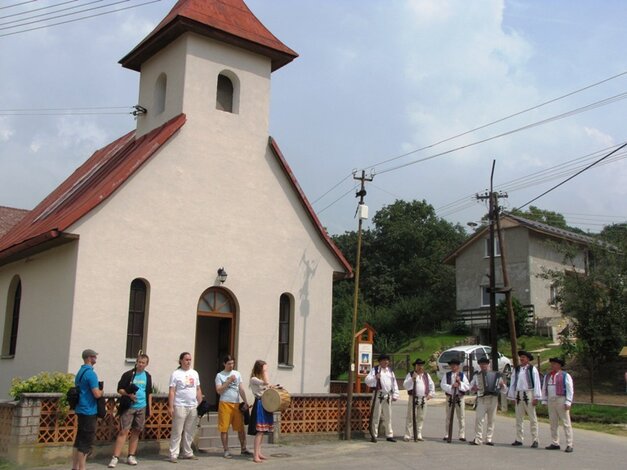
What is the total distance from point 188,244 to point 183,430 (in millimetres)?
4515

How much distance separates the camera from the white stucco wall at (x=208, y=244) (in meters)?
13.6

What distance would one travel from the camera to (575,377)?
28.6 meters

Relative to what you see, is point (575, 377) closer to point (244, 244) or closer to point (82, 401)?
point (244, 244)

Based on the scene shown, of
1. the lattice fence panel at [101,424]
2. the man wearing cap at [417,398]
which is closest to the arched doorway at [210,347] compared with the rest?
the lattice fence panel at [101,424]

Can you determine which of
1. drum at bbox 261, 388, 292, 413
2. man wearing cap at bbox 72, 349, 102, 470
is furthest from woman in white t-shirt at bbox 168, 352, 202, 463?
man wearing cap at bbox 72, 349, 102, 470

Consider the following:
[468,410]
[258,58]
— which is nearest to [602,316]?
[468,410]

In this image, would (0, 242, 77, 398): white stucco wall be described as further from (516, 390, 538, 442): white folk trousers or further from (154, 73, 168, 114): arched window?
(516, 390, 538, 442): white folk trousers

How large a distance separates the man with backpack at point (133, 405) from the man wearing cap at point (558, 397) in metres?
8.18

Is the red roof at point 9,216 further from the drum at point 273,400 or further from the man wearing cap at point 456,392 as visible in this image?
the man wearing cap at point 456,392

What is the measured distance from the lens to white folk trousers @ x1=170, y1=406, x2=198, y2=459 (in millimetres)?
11461

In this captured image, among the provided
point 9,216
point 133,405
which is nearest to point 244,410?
point 133,405

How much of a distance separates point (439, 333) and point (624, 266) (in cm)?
1798

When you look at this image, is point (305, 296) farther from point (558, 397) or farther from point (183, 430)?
point (558, 397)

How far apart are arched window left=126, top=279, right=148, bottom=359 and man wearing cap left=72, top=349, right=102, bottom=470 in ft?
12.8
